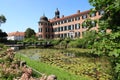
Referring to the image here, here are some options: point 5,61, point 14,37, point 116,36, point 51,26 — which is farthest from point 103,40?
point 14,37

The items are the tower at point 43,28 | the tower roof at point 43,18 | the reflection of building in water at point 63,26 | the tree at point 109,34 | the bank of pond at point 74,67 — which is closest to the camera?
the tree at point 109,34

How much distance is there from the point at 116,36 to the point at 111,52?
0.62m

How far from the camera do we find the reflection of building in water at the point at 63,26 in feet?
223

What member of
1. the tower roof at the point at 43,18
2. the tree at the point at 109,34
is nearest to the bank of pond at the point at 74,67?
the tree at the point at 109,34

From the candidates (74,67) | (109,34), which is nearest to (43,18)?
(74,67)

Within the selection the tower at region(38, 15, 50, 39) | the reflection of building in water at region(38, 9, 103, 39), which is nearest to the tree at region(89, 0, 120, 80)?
the reflection of building in water at region(38, 9, 103, 39)

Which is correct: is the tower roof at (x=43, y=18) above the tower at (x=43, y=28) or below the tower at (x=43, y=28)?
above

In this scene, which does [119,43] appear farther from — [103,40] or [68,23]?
[68,23]

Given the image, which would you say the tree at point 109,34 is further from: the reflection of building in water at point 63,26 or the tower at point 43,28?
the tower at point 43,28

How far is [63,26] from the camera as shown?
251 ft

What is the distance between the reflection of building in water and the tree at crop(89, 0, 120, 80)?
57.4 metres

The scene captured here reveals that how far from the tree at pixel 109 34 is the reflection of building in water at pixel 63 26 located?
5736 centimetres

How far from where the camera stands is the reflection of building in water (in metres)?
67.9

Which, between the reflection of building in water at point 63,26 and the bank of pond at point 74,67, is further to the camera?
the reflection of building in water at point 63,26
